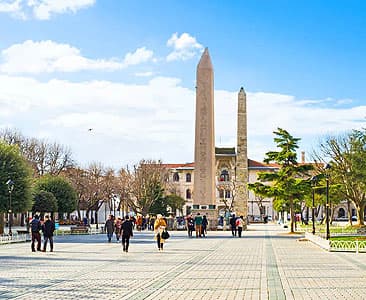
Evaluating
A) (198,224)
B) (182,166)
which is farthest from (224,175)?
(198,224)

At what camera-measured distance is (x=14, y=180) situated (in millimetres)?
43031

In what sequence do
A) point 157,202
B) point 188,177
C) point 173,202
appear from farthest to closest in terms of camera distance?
point 188,177 < point 173,202 < point 157,202

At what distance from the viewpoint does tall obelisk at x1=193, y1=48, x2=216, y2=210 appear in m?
44.1

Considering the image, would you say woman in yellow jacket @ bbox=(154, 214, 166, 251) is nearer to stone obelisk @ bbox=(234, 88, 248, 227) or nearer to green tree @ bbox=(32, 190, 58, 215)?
stone obelisk @ bbox=(234, 88, 248, 227)

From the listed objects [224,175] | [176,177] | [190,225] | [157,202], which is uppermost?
[176,177]

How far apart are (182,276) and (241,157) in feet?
138

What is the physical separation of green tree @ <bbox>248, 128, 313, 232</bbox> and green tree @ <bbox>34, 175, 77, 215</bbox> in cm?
2009

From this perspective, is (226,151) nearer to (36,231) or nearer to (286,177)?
(286,177)

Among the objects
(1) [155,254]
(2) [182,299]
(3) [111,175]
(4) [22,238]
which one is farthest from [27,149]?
(2) [182,299]

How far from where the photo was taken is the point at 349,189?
58.5 metres

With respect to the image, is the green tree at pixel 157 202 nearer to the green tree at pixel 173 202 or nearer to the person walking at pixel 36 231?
the green tree at pixel 173 202

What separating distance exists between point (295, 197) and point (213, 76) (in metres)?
10.9

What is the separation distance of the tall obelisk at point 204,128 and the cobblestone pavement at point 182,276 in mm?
18971

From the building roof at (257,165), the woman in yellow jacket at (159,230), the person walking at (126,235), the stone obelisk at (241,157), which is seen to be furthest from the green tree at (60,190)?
the building roof at (257,165)
